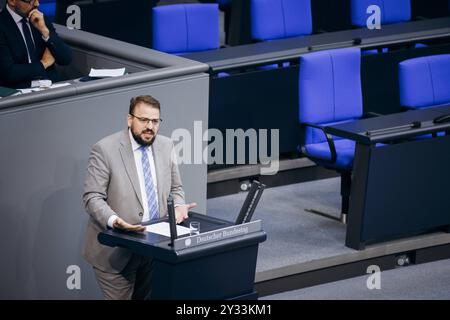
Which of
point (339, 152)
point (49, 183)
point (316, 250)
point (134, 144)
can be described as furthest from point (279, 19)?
point (134, 144)

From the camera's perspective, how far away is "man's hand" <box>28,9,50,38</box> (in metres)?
6.93

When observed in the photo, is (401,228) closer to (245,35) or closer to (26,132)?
(26,132)

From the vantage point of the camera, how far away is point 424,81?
8195mm

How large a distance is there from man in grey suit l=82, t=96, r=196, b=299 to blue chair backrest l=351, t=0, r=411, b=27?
4766 millimetres

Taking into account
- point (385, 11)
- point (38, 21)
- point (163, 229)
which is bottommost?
point (163, 229)

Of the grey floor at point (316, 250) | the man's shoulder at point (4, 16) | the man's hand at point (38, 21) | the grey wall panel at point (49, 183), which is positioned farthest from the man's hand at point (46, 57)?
the grey floor at point (316, 250)

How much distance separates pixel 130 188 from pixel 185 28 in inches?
130

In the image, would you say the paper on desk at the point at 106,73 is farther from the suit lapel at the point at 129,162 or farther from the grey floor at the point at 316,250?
the grey floor at the point at 316,250

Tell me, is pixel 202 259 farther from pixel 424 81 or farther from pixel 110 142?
pixel 424 81

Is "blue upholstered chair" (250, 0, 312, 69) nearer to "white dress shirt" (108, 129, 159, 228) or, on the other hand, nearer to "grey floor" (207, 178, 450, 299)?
"grey floor" (207, 178, 450, 299)

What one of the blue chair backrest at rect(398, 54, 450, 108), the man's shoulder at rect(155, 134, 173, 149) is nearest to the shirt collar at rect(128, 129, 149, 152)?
the man's shoulder at rect(155, 134, 173, 149)

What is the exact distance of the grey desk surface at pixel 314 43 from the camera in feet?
27.6

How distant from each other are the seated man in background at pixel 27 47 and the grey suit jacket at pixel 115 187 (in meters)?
1.29
